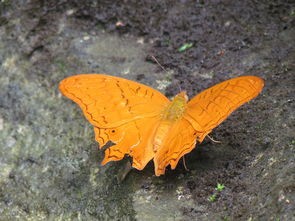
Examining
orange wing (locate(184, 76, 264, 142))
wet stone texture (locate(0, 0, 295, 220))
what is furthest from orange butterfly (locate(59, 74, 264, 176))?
wet stone texture (locate(0, 0, 295, 220))

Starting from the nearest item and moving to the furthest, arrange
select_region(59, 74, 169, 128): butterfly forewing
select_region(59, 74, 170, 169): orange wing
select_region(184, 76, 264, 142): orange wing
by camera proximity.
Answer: select_region(184, 76, 264, 142): orange wing < select_region(59, 74, 170, 169): orange wing < select_region(59, 74, 169, 128): butterfly forewing

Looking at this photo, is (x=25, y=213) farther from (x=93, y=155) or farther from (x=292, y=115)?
(x=292, y=115)

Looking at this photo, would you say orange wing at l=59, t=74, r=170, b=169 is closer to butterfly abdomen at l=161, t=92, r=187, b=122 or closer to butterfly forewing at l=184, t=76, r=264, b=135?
butterfly abdomen at l=161, t=92, r=187, b=122

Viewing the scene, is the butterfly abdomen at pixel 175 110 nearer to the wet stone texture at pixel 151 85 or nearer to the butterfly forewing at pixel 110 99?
the butterfly forewing at pixel 110 99

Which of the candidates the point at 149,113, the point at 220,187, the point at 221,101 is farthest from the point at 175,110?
the point at 220,187

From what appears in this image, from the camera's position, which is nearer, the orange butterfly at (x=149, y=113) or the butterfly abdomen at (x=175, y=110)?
the orange butterfly at (x=149, y=113)

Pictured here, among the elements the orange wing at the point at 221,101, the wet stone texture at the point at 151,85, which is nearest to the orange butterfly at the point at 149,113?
the orange wing at the point at 221,101
